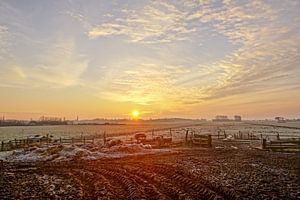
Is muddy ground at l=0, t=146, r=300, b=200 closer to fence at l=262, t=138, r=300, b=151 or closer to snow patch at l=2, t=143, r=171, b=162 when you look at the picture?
snow patch at l=2, t=143, r=171, b=162

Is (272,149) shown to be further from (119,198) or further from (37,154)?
(119,198)

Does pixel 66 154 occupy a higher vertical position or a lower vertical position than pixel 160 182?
higher

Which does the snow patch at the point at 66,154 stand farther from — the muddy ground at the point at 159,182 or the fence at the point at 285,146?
the fence at the point at 285,146

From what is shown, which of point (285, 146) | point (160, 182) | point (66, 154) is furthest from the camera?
point (285, 146)

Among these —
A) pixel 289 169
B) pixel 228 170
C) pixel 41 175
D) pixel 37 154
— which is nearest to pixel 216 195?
pixel 228 170

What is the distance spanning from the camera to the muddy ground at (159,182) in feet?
52.6

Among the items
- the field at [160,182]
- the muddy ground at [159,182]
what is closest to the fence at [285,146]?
the field at [160,182]

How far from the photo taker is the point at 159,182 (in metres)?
19.0

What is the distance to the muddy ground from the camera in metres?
16.0

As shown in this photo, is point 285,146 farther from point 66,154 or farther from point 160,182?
point 160,182

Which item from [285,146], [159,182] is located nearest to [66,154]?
[159,182]

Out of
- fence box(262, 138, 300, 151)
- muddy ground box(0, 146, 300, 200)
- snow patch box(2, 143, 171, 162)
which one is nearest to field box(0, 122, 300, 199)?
muddy ground box(0, 146, 300, 200)

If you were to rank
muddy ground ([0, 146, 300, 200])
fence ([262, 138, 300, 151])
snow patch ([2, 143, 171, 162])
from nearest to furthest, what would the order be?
muddy ground ([0, 146, 300, 200])
snow patch ([2, 143, 171, 162])
fence ([262, 138, 300, 151])

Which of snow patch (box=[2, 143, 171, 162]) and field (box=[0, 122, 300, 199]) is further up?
snow patch (box=[2, 143, 171, 162])
